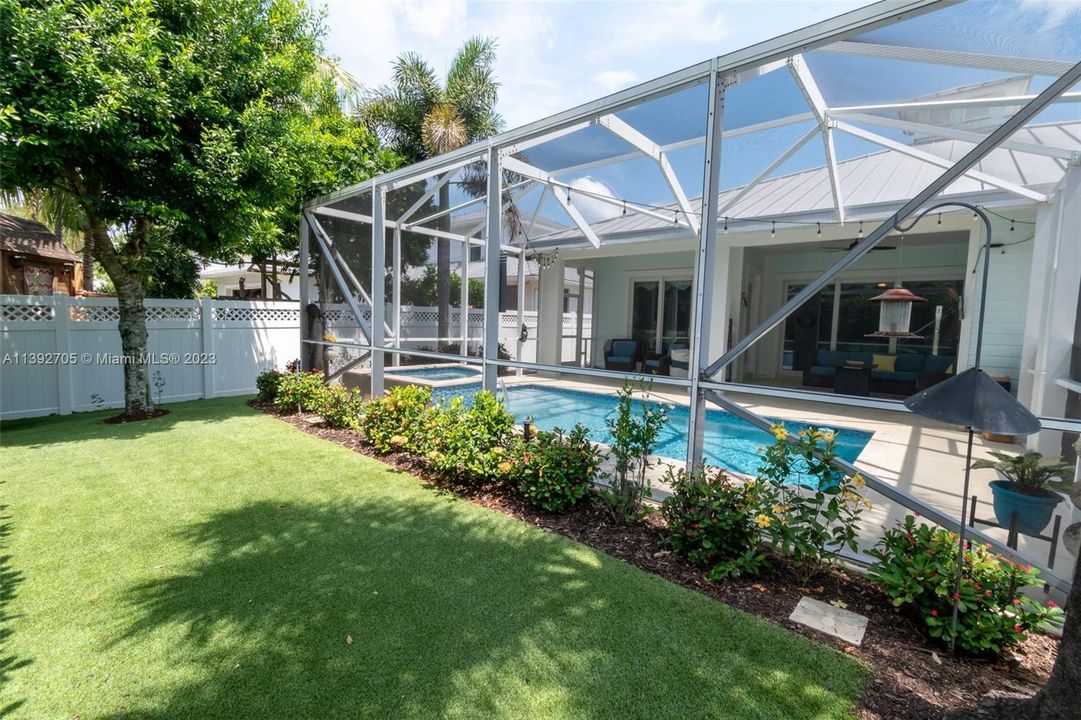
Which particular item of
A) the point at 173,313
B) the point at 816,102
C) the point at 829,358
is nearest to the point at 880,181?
the point at 829,358

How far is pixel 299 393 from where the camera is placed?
6.98 m

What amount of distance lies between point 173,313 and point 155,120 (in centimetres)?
373

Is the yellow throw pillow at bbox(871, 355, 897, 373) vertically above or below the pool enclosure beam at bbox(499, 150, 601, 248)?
below

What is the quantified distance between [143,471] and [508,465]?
145 inches

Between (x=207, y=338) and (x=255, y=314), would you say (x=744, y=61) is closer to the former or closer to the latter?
(x=207, y=338)

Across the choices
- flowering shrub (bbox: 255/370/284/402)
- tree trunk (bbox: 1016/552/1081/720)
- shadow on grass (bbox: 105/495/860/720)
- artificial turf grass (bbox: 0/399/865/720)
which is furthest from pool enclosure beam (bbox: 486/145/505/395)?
flowering shrub (bbox: 255/370/284/402)

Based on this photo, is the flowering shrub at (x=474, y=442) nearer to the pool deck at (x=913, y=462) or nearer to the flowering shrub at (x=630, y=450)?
the flowering shrub at (x=630, y=450)

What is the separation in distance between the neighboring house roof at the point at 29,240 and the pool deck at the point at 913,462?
51.6 ft

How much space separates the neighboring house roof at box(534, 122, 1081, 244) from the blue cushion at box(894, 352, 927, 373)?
3.62 m

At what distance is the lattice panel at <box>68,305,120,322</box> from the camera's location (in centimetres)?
697

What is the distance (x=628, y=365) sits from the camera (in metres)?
11.2

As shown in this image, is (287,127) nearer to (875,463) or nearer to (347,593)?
(347,593)

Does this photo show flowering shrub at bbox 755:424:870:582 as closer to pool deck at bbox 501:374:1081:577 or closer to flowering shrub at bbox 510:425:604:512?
pool deck at bbox 501:374:1081:577

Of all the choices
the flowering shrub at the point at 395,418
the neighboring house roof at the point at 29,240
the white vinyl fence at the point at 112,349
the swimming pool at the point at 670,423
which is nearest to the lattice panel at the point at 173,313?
the white vinyl fence at the point at 112,349
